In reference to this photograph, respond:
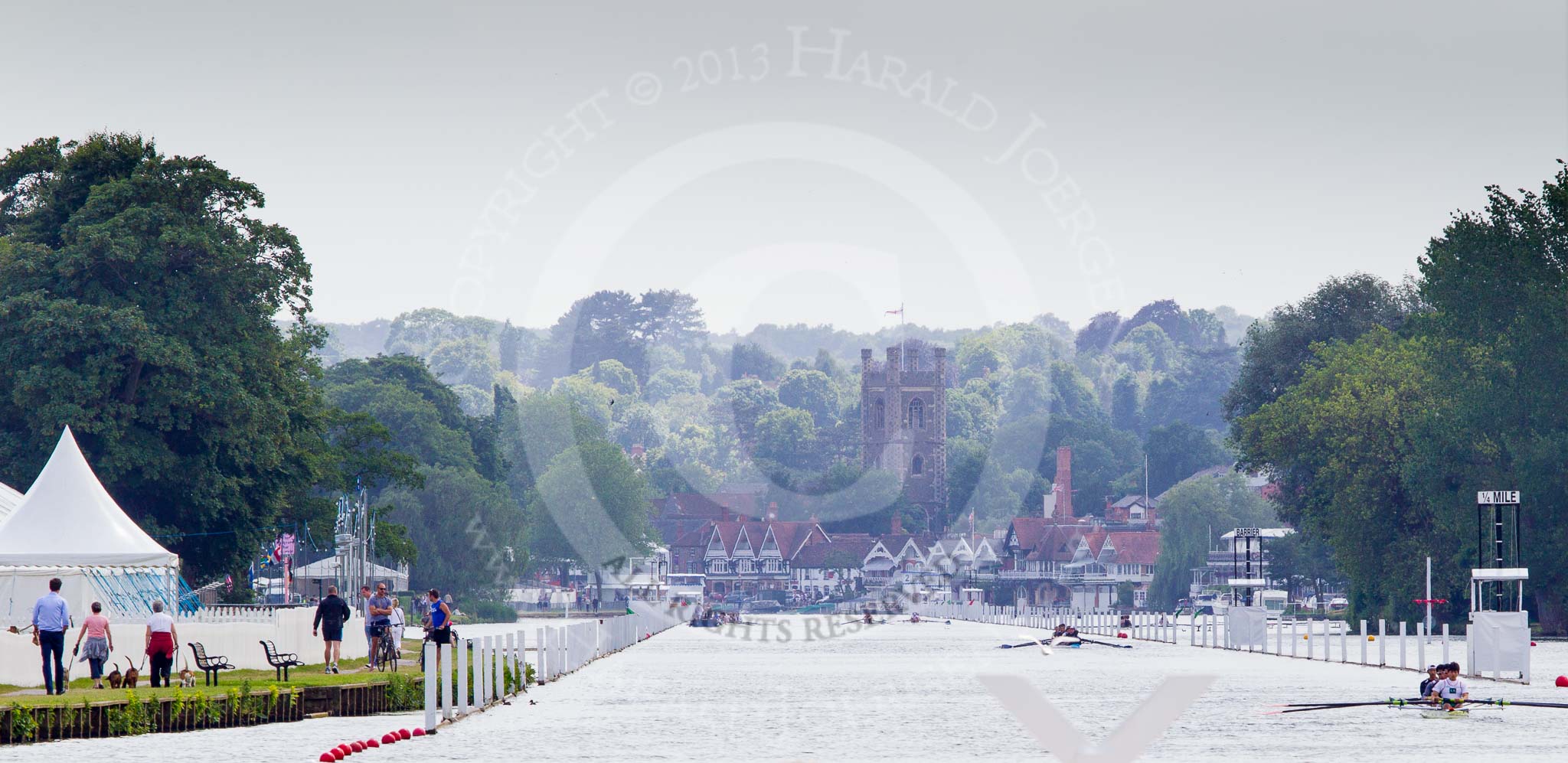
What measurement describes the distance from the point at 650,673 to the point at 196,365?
18181 mm

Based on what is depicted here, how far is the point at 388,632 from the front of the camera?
41812 mm

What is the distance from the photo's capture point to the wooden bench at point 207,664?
3448 cm

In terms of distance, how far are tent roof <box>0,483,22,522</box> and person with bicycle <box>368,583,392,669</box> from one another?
32.6ft

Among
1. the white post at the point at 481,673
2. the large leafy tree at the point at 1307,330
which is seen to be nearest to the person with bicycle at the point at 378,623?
the white post at the point at 481,673

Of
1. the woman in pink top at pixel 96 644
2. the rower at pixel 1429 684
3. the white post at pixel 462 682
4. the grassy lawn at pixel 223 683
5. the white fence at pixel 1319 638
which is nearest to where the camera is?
the grassy lawn at pixel 223 683

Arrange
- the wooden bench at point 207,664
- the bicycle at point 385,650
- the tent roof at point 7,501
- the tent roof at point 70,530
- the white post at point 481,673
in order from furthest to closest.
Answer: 1. the tent roof at point 7,501
2. the tent roof at point 70,530
3. the bicycle at point 385,650
4. the wooden bench at point 207,664
5. the white post at point 481,673

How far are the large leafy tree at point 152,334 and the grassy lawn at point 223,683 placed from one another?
50.6 feet

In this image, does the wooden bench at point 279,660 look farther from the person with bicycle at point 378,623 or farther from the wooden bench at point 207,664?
the person with bicycle at point 378,623

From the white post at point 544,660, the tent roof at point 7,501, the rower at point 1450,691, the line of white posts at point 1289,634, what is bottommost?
the line of white posts at point 1289,634

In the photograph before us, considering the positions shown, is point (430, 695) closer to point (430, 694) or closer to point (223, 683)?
point (430, 694)

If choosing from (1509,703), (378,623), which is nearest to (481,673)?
(378,623)

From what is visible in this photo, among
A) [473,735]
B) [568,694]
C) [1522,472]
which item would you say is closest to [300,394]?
[568,694]

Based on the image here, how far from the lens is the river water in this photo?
79.0 ft

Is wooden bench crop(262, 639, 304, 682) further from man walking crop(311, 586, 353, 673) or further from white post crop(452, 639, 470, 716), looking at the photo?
white post crop(452, 639, 470, 716)
